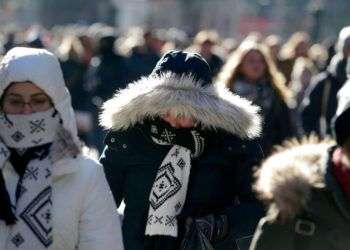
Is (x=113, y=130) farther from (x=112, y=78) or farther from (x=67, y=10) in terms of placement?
(x=67, y=10)

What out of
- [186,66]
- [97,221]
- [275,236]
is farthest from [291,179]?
[186,66]

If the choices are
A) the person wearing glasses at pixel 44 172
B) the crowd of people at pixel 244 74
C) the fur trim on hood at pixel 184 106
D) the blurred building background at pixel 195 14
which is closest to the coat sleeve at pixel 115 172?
the fur trim on hood at pixel 184 106

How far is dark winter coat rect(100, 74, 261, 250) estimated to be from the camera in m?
5.10

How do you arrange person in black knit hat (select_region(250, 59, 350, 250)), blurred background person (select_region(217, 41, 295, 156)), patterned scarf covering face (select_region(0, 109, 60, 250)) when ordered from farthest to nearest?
blurred background person (select_region(217, 41, 295, 156)) < patterned scarf covering face (select_region(0, 109, 60, 250)) < person in black knit hat (select_region(250, 59, 350, 250))

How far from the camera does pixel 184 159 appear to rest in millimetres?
5145

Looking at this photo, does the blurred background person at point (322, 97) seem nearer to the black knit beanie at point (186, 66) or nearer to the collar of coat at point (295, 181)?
the black knit beanie at point (186, 66)

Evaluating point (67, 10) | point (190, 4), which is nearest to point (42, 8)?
point (67, 10)

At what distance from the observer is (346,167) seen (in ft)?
12.0

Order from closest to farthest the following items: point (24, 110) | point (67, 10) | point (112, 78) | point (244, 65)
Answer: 1. point (24, 110)
2. point (244, 65)
3. point (112, 78)
4. point (67, 10)

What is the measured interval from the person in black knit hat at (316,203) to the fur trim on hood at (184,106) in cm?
136

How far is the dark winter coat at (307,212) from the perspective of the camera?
367 centimetres

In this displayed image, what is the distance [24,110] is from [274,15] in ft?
101

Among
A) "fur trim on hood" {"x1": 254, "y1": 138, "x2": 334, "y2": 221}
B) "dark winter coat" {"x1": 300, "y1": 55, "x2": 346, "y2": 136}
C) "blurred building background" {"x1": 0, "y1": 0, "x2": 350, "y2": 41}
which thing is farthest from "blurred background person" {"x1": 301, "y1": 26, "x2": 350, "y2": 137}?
"blurred building background" {"x1": 0, "y1": 0, "x2": 350, "y2": 41}

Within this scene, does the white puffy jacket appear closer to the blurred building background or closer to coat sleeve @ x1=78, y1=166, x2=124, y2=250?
coat sleeve @ x1=78, y1=166, x2=124, y2=250
